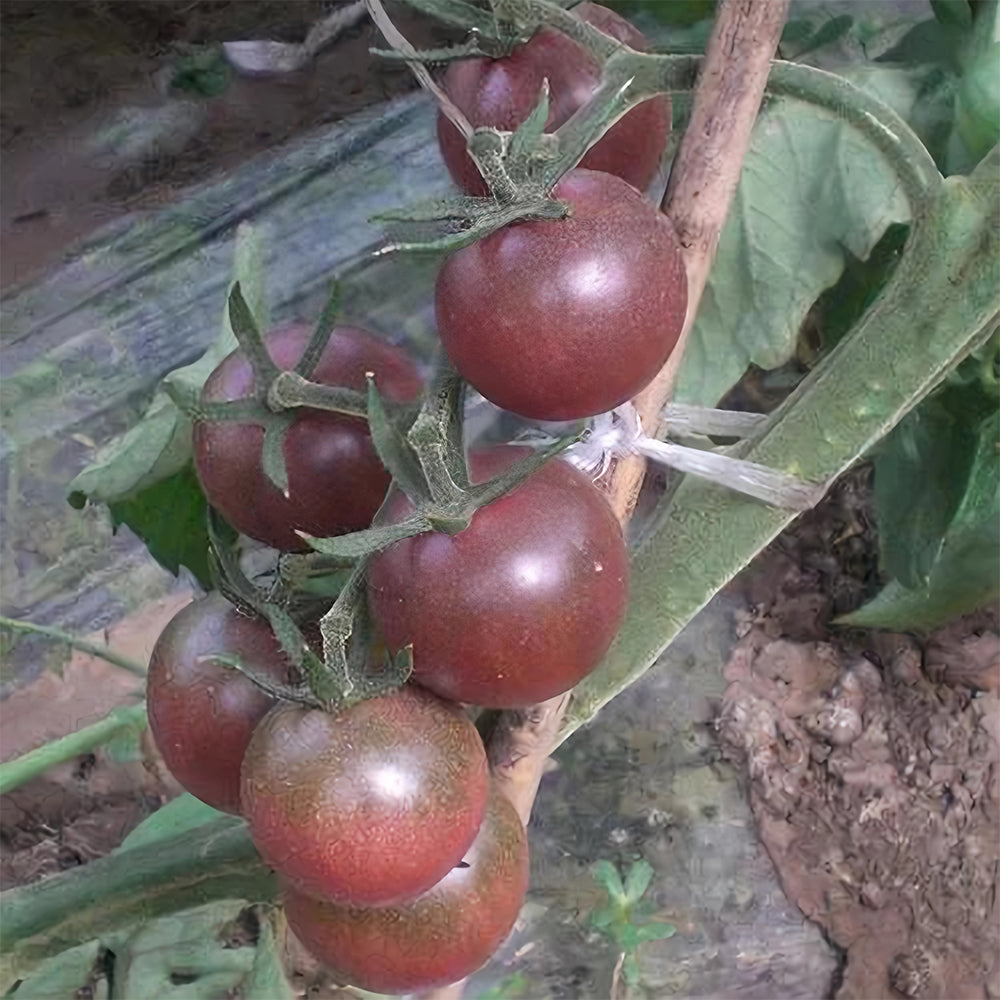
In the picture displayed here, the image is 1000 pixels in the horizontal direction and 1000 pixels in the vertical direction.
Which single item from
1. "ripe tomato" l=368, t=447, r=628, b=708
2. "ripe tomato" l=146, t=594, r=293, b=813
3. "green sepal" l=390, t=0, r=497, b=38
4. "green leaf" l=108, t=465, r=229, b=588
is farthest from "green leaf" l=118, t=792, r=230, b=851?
"green sepal" l=390, t=0, r=497, b=38

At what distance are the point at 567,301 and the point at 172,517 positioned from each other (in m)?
0.37

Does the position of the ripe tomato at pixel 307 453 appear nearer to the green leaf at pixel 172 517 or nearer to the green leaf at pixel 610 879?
the green leaf at pixel 172 517

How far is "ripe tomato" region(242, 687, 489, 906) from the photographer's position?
0.38m

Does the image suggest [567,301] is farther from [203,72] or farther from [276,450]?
[203,72]

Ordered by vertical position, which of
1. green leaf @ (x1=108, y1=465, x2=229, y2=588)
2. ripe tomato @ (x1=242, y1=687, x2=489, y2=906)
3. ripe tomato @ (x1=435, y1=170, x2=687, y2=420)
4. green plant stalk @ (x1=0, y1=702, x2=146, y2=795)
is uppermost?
ripe tomato @ (x1=435, y1=170, x2=687, y2=420)

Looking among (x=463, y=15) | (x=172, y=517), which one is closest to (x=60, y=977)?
(x=172, y=517)

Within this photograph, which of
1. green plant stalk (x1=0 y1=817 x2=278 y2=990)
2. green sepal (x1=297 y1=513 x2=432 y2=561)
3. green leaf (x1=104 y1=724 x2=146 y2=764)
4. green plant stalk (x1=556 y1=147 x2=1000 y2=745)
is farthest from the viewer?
green leaf (x1=104 y1=724 x2=146 y2=764)

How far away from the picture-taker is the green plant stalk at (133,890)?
0.56m

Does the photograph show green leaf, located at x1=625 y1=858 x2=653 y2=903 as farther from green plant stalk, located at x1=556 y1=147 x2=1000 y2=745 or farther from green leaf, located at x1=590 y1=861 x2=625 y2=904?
green plant stalk, located at x1=556 y1=147 x2=1000 y2=745

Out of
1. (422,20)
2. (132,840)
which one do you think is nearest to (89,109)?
(422,20)

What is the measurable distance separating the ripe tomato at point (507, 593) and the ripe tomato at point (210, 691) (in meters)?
0.07

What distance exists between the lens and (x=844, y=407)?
0.47 meters

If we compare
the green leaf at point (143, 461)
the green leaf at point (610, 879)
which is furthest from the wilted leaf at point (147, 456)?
the green leaf at point (610, 879)

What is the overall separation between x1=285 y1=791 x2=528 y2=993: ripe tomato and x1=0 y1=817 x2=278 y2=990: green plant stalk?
0.38 feet
